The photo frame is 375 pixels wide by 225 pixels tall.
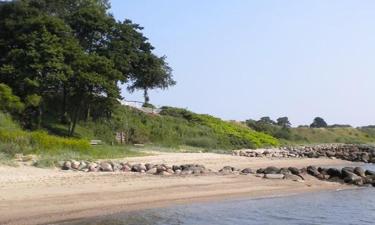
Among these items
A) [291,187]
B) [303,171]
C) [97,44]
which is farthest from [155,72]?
[291,187]

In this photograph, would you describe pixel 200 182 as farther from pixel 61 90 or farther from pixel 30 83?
pixel 61 90

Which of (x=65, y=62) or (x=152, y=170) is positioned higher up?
(x=65, y=62)

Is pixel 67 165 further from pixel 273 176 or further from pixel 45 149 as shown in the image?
pixel 273 176

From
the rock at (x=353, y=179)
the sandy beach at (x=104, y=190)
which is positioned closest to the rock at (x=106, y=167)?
the sandy beach at (x=104, y=190)

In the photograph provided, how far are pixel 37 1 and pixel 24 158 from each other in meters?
31.5

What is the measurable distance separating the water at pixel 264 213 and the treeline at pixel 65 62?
25247 mm

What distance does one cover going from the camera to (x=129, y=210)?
58.3 feet

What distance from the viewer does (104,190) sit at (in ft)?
66.1

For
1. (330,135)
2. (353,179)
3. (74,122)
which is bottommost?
(353,179)

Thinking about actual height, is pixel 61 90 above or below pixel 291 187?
above

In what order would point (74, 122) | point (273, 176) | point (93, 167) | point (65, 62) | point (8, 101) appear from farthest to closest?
point (74, 122) → point (65, 62) → point (8, 101) → point (273, 176) → point (93, 167)

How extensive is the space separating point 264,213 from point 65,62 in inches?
1158

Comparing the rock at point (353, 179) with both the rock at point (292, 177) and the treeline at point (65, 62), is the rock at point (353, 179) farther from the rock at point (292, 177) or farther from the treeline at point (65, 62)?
the treeline at point (65, 62)

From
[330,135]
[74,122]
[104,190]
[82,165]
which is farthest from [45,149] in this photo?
[330,135]
